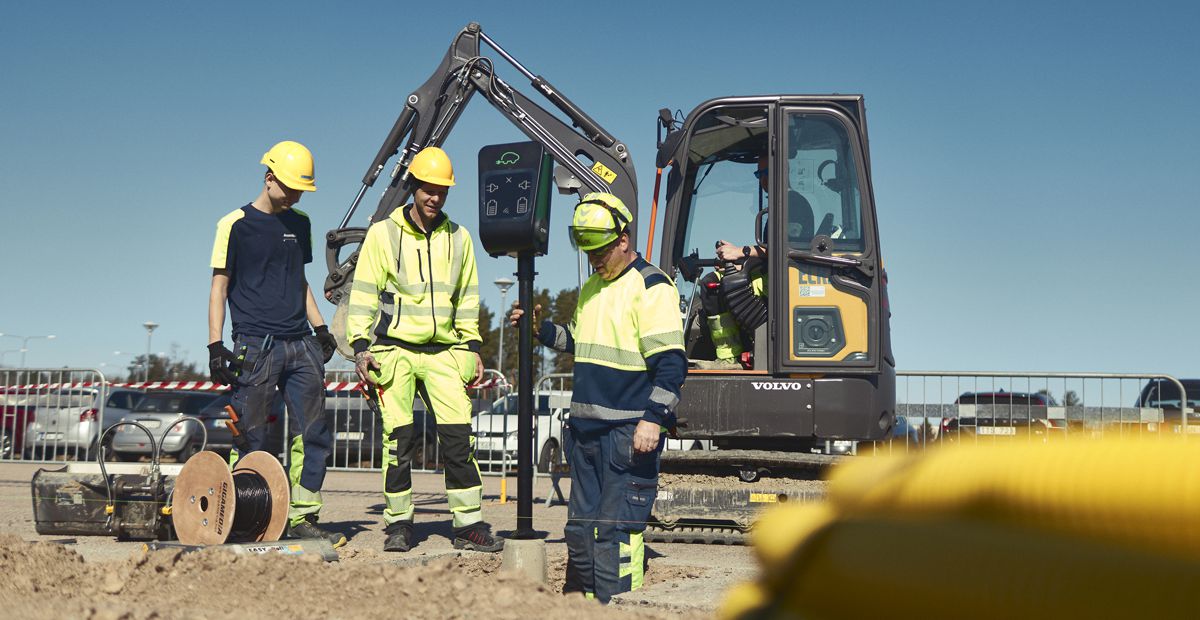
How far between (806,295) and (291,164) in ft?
12.4

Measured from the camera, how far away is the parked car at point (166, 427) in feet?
68.3

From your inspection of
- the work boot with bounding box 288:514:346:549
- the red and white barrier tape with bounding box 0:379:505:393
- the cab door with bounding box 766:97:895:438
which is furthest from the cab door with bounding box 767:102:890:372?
the red and white barrier tape with bounding box 0:379:505:393

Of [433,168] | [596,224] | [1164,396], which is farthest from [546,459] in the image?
[596,224]

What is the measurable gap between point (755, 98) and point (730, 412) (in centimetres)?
247

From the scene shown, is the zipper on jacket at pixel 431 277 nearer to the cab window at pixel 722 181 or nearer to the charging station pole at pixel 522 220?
the charging station pole at pixel 522 220

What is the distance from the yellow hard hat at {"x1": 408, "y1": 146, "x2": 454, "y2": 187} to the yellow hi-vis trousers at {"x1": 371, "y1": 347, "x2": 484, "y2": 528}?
1055 mm

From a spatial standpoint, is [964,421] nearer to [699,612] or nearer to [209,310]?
[209,310]

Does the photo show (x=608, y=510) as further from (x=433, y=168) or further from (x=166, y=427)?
(x=166, y=427)

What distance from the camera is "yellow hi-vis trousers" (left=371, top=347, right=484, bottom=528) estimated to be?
6.69 meters

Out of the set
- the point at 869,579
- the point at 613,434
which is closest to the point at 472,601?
the point at 613,434

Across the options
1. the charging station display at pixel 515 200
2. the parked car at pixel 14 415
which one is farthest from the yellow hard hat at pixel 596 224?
the parked car at pixel 14 415

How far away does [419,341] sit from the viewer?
22.2 feet

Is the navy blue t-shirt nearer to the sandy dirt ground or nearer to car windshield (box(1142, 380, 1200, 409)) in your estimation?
the sandy dirt ground

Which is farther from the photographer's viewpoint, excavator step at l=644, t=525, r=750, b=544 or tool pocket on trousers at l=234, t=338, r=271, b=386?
excavator step at l=644, t=525, r=750, b=544
